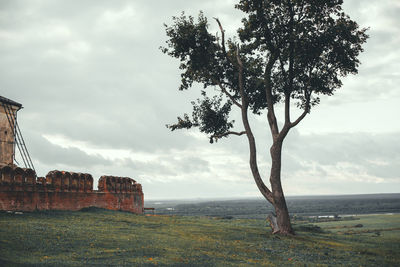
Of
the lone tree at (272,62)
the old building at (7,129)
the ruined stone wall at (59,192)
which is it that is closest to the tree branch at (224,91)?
the lone tree at (272,62)

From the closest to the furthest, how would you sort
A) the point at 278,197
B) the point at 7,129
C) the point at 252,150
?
1. the point at 278,197
2. the point at 252,150
3. the point at 7,129

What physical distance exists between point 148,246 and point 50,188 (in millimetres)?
10989

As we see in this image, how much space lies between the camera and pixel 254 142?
87.0 feet

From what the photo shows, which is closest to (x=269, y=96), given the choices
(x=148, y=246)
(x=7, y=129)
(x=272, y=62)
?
(x=272, y=62)

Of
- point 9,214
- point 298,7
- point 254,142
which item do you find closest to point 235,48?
point 298,7

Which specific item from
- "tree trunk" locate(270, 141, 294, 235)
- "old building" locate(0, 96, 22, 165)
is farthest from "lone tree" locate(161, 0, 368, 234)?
"old building" locate(0, 96, 22, 165)

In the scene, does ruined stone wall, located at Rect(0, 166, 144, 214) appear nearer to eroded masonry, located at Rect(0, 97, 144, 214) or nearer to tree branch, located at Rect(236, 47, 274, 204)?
eroded masonry, located at Rect(0, 97, 144, 214)

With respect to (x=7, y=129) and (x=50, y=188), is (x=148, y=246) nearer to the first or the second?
(x=50, y=188)

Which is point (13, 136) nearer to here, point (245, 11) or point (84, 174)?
point (84, 174)

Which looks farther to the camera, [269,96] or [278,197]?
[269,96]

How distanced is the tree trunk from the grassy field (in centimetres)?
151

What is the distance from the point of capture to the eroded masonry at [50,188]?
21.5 m

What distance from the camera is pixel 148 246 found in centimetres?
1563

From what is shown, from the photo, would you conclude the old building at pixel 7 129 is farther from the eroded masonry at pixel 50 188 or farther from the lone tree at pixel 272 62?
the lone tree at pixel 272 62
